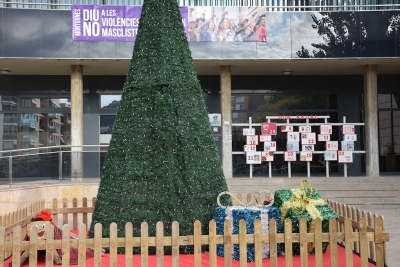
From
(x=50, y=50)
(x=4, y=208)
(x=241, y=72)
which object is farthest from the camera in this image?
(x=241, y=72)

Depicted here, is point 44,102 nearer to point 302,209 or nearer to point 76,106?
point 76,106

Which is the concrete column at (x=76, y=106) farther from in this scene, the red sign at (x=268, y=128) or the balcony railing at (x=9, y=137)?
the red sign at (x=268, y=128)

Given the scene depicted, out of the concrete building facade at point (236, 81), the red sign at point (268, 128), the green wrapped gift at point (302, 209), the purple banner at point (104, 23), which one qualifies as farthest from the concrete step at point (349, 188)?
the green wrapped gift at point (302, 209)

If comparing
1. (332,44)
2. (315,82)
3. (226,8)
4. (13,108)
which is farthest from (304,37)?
(13,108)

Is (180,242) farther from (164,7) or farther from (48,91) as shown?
(48,91)

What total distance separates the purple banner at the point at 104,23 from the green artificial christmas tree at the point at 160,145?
9.43 metres

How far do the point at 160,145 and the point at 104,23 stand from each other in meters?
10.8

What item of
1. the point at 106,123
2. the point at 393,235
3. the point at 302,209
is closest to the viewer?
the point at 302,209

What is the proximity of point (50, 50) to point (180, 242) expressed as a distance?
1230 centimetres

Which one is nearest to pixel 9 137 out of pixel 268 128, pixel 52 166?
pixel 52 166

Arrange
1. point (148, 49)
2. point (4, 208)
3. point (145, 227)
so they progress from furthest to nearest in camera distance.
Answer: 1. point (4, 208)
2. point (148, 49)
3. point (145, 227)

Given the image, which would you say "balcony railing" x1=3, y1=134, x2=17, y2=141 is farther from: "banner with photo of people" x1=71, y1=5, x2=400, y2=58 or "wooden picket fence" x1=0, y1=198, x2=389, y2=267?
"wooden picket fence" x1=0, y1=198, x2=389, y2=267

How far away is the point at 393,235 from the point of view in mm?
10312

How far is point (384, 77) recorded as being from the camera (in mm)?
20859
